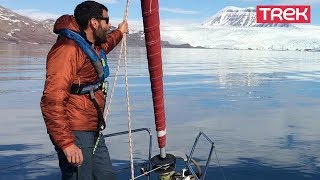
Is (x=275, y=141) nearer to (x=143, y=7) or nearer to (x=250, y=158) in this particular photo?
(x=250, y=158)

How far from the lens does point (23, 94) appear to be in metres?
21.7

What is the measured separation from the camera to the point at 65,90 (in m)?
3.49

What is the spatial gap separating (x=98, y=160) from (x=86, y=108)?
0.55 m

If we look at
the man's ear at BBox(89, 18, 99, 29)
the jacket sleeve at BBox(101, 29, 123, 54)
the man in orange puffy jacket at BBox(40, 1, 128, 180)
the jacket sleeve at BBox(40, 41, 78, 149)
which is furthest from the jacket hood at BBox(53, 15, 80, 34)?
the jacket sleeve at BBox(101, 29, 123, 54)

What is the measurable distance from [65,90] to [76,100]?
11.9 inches

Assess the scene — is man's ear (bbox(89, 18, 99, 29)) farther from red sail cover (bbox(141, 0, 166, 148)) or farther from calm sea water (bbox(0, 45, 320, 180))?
calm sea water (bbox(0, 45, 320, 180))

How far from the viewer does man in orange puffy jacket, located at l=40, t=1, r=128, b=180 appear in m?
3.45

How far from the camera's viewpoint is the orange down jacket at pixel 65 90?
11.3ft

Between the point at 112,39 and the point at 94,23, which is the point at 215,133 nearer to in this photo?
the point at 112,39

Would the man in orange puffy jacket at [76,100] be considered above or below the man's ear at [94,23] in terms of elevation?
below

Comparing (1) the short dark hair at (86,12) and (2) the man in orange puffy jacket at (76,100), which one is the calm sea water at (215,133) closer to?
(2) the man in orange puffy jacket at (76,100)

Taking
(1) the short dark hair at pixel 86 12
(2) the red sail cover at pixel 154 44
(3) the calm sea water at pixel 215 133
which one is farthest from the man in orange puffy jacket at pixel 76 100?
(3) the calm sea water at pixel 215 133

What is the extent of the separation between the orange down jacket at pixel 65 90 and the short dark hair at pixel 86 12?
0.18 feet

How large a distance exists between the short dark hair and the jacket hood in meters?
0.05
